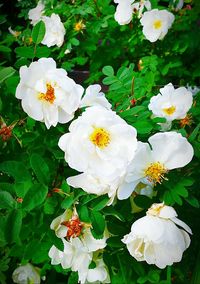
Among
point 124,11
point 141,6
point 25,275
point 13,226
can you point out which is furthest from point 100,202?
point 141,6

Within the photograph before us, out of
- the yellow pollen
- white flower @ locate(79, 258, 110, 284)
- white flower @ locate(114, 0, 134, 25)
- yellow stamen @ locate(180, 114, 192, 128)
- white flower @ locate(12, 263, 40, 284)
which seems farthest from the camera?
the yellow pollen

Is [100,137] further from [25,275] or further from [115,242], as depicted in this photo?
[25,275]

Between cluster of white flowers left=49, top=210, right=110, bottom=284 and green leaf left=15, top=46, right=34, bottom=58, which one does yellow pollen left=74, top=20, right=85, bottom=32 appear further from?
cluster of white flowers left=49, top=210, right=110, bottom=284

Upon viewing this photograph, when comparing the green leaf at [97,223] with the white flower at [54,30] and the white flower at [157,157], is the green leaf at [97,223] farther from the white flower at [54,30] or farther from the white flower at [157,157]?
the white flower at [54,30]

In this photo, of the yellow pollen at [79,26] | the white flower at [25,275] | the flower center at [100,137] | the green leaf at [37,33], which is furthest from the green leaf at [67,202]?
the yellow pollen at [79,26]

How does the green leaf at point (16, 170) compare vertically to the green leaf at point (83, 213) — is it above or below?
above

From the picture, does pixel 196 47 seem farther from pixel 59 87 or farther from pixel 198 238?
pixel 59 87

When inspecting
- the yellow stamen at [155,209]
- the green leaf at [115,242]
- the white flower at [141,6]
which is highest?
the yellow stamen at [155,209]

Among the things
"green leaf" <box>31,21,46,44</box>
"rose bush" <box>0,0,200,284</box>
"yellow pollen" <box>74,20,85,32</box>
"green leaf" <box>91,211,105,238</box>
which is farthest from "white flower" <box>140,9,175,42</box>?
"green leaf" <box>91,211,105,238</box>
